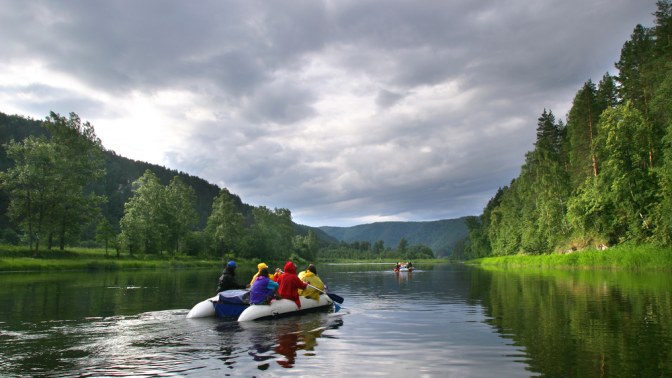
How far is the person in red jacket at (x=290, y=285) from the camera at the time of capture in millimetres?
20219

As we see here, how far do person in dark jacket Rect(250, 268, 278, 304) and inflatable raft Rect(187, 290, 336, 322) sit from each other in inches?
11.2

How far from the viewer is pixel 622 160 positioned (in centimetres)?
4831

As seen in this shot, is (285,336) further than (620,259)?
No

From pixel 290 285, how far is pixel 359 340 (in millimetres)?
6701

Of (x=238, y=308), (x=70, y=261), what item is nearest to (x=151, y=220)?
(x=70, y=261)

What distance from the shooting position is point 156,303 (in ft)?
80.0

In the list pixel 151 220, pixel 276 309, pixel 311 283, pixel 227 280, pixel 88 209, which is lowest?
pixel 276 309

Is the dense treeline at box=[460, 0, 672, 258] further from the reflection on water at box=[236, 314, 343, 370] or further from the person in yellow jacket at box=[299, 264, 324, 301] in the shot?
the reflection on water at box=[236, 314, 343, 370]

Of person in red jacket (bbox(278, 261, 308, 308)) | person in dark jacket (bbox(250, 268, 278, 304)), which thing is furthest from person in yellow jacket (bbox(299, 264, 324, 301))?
person in dark jacket (bbox(250, 268, 278, 304))

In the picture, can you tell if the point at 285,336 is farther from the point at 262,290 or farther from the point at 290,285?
the point at 290,285

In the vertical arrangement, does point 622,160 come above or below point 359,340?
above

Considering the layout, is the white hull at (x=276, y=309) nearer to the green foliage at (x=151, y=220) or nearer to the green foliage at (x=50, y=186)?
the green foliage at (x=50, y=186)

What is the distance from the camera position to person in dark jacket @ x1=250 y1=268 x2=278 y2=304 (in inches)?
745

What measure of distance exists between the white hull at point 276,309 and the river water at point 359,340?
0.43 meters
